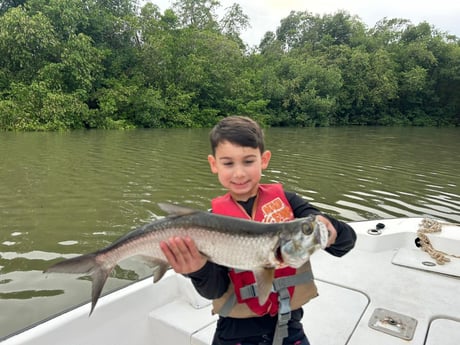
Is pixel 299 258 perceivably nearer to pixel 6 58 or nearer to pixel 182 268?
pixel 182 268

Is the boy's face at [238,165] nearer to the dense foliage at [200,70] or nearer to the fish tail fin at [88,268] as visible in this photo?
the fish tail fin at [88,268]

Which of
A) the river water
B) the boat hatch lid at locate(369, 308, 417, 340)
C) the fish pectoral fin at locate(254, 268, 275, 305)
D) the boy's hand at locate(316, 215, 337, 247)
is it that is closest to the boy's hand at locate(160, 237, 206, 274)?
the fish pectoral fin at locate(254, 268, 275, 305)

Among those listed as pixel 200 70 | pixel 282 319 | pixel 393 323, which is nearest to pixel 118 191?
pixel 393 323

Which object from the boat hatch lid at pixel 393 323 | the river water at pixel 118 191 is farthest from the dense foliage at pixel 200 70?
the boat hatch lid at pixel 393 323

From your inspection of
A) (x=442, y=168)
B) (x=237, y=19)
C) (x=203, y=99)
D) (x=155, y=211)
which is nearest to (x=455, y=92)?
(x=237, y=19)

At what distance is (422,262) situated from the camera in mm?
3885

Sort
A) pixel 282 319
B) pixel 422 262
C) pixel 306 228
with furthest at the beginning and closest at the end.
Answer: pixel 422 262
pixel 282 319
pixel 306 228

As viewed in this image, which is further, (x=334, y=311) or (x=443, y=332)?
(x=334, y=311)

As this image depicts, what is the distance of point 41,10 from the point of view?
2706 centimetres

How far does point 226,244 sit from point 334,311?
6.29 ft

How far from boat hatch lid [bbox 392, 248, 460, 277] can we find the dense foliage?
77.9ft

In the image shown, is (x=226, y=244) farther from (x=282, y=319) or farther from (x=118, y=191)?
(x=118, y=191)

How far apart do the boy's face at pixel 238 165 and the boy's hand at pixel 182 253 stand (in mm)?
459

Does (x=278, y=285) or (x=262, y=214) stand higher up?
(x=262, y=214)
